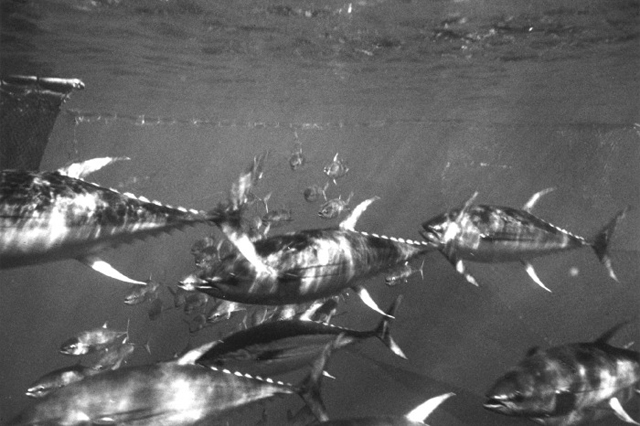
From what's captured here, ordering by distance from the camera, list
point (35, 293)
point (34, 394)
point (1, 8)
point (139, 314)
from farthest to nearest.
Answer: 1. point (35, 293)
2. point (139, 314)
3. point (1, 8)
4. point (34, 394)

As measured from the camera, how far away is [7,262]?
360 centimetres

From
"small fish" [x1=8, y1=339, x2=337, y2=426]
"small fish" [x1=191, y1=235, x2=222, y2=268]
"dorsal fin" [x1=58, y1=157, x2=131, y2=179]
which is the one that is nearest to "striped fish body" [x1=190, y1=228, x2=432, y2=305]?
"small fish" [x1=8, y1=339, x2=337, y2=426]

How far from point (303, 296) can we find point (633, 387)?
3.13m

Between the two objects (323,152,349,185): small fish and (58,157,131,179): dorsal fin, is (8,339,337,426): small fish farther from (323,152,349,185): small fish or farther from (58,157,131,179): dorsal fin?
(323,152,349,185): small fish

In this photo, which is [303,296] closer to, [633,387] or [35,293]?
[633,387]

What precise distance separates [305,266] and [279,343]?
33.2 inches

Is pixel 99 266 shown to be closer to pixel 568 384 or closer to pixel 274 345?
pixel 274 345

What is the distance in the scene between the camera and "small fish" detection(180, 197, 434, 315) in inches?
134

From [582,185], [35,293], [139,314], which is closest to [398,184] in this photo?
[582,185]

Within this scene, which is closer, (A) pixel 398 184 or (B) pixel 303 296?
(B) pixel 303 296

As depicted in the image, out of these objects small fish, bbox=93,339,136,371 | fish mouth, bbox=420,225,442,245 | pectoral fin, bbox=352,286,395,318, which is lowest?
small fish, bbox=93,339,136,371

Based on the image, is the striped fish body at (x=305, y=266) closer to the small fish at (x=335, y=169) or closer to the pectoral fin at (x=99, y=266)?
the pectoral fin at (x=99, y=266)

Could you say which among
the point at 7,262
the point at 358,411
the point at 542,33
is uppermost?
the point at 542,33

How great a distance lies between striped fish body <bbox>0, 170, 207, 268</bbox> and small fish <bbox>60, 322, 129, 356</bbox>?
13.5 feet
